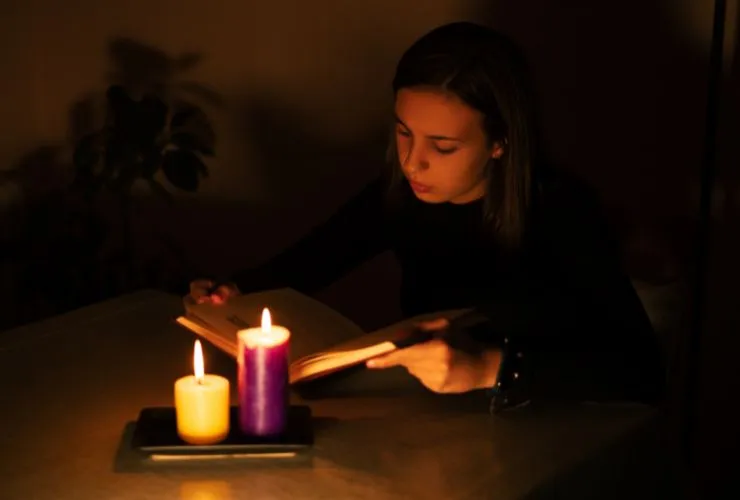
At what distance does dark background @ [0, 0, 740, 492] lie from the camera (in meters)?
2.06

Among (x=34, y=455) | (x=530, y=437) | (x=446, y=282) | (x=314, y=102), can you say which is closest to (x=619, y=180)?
(x=446, y=282)

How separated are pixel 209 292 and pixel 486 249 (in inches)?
18.2

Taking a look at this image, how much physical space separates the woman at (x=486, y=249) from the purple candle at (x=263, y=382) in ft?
0.35

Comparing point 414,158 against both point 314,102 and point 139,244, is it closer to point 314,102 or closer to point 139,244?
point 314,102

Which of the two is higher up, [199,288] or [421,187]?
[421,187]

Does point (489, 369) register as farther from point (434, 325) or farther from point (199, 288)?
point (199, 288)

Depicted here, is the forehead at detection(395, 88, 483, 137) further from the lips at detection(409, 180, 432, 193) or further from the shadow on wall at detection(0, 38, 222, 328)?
the shadow on wall at detection(0, 38, 222, 328)

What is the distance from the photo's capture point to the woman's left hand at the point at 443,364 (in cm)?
129

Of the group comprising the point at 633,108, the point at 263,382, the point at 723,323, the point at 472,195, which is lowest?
the point at 723,323

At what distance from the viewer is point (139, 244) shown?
2.50m

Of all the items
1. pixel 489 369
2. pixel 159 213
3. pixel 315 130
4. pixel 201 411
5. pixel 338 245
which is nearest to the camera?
pixel 201 411

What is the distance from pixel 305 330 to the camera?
149cm

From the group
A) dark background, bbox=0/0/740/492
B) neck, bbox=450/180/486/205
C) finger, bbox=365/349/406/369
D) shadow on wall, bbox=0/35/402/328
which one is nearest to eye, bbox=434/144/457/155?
neck, bbox=450/180/486/205

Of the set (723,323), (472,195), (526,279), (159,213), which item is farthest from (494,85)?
(159,213)
